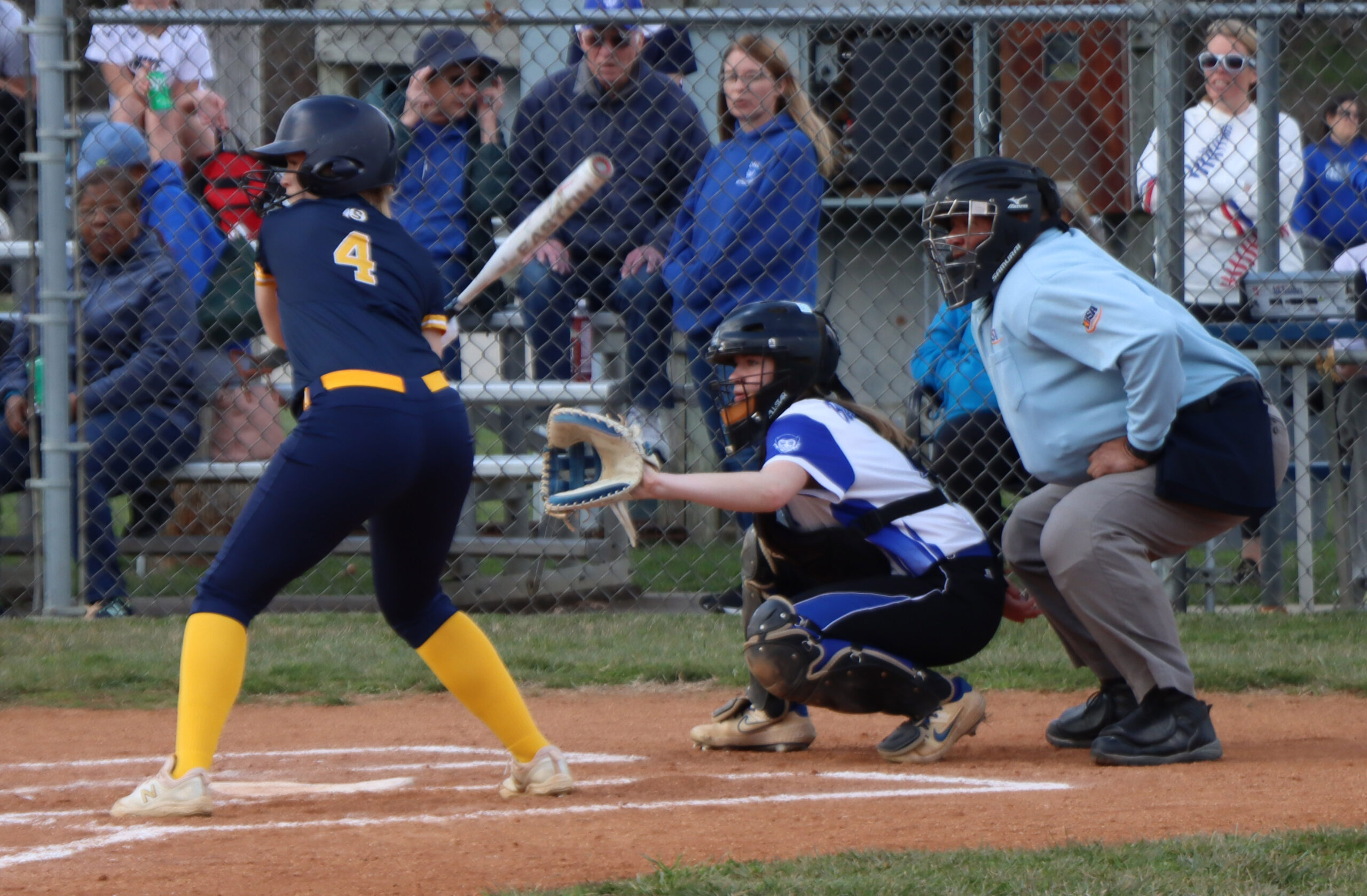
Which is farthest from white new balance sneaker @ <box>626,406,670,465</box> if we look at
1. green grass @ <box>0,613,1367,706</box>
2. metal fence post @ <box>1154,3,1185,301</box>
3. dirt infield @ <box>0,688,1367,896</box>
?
metal fence post @ <box>1154,3,1185,301</box>

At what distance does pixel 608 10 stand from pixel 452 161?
0.92m

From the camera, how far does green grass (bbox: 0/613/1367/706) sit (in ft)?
17.4

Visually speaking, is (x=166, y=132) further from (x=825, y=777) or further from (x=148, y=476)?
(x=825, y=777)

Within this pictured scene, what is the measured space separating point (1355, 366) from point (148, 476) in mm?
4942

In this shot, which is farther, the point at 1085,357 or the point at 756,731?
the point at 756,731

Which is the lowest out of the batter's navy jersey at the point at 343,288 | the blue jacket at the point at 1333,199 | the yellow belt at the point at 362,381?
the yellow belt at the point at 362,381

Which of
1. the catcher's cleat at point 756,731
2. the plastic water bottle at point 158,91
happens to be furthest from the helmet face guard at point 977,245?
the plastic water bottle at point 158,91

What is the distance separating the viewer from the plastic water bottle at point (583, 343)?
23.1ft

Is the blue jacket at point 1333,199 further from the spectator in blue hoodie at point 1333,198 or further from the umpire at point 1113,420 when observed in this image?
the umpire at point 1113,420

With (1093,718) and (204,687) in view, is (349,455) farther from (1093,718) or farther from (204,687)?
(1093,718)

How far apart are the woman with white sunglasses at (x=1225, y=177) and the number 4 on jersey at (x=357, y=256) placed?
391cm

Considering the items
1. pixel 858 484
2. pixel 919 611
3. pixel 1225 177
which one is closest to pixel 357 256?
pixel 858 484

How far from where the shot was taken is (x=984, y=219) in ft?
13.9

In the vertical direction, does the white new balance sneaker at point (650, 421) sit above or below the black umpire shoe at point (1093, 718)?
above
